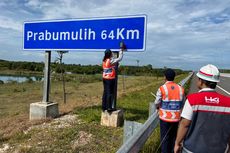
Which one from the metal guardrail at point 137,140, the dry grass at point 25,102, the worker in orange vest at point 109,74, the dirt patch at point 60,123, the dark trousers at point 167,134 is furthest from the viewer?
the dry grass at point 25,102

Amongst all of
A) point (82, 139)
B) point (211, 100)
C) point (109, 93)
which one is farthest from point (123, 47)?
point (211, 100)

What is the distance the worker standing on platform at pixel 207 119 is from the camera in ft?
9.87

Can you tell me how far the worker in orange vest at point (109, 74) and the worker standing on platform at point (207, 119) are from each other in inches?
170

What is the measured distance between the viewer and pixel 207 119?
3.03 meters

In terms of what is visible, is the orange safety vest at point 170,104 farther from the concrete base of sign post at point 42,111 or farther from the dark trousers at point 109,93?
the concrete base of sign post at point 42,111

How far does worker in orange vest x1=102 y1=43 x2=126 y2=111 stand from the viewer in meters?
7.39

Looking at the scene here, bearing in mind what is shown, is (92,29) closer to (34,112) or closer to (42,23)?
(42,23)

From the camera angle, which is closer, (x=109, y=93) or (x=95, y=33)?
(x=109, y=93)

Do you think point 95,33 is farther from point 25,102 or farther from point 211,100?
point 25,102

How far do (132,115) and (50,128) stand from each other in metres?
2.65

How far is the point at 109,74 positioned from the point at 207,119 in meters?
4.63

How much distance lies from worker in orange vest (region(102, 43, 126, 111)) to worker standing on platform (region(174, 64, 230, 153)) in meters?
4.33

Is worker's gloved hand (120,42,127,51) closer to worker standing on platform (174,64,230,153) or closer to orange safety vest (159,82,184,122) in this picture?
orange safety vest (159,82,184,122)

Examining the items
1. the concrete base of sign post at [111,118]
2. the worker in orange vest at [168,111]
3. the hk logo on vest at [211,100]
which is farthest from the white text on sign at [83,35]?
the hk logo on vest at [211,100]
